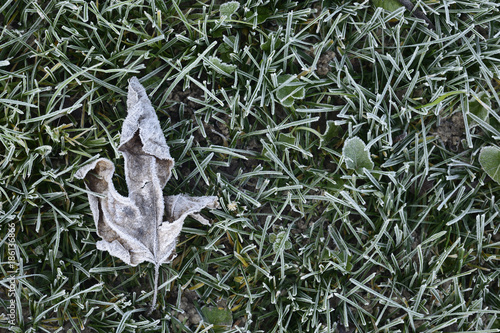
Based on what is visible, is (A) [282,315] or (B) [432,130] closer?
(A) [282,315]

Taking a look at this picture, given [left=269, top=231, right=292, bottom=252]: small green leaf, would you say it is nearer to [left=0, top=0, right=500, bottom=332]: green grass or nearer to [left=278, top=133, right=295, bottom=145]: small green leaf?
[left=0, top=0, right=500, bottom=332]: green grass

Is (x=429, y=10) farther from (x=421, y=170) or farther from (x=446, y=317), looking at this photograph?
(x=446, y=317)

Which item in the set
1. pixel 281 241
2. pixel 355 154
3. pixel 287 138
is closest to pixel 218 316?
pixel 281 241

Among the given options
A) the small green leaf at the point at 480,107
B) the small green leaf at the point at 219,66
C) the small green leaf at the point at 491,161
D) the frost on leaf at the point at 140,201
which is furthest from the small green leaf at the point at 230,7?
the small green leaf at the point at 491,161

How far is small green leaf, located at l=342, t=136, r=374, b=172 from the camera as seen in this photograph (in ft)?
6.93

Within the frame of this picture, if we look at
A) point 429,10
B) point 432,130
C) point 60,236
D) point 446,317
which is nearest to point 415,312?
point 446,317

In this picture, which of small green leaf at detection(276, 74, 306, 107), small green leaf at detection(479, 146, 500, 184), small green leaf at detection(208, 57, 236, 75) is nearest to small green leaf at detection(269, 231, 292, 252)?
small green leaf at detection(276, 74, 306, 107)

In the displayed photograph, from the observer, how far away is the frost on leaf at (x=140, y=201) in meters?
2.02

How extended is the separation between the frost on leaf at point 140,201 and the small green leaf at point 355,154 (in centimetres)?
74

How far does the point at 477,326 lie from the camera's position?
219 cm

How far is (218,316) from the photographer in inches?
84.8

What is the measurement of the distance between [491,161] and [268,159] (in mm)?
1215

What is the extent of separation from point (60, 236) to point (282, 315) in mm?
1242

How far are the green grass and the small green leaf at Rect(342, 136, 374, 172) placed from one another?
0.05m
